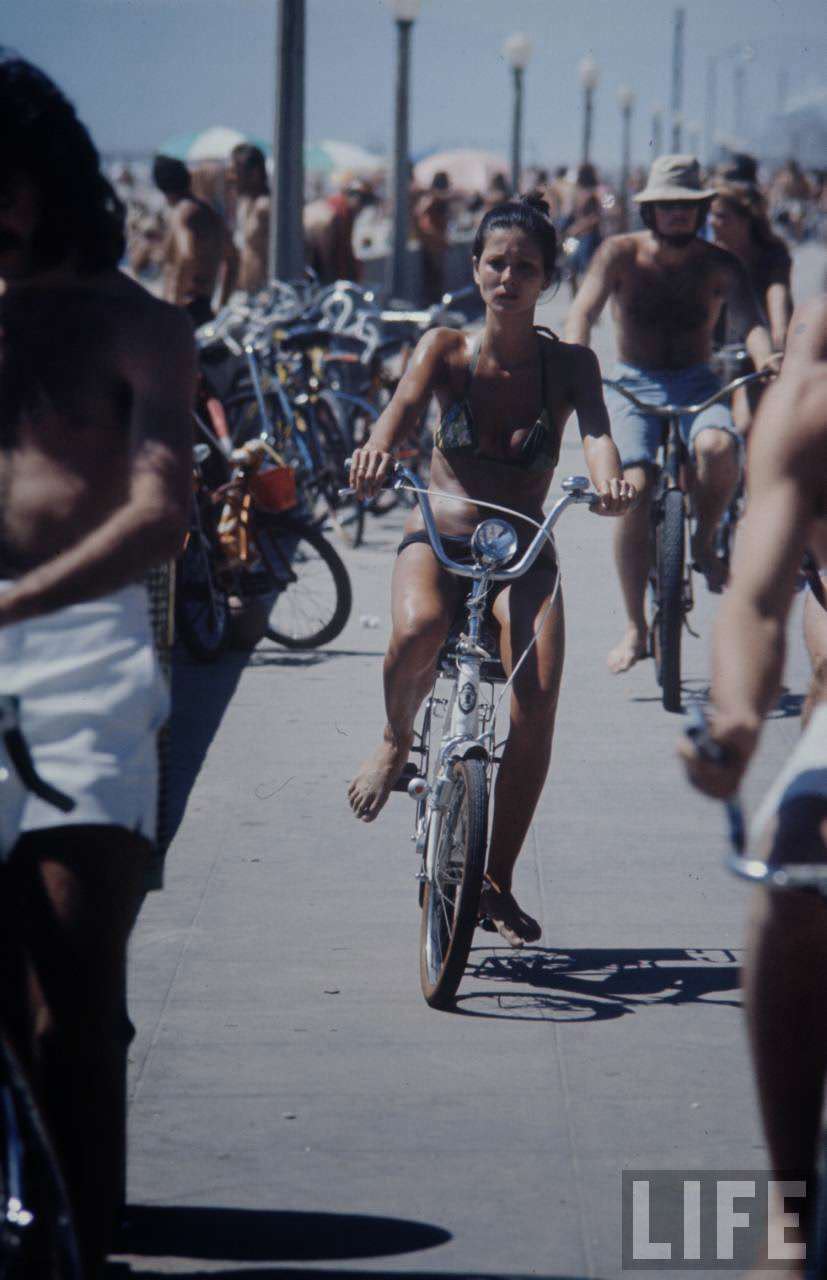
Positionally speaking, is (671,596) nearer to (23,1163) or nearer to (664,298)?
(664,298)

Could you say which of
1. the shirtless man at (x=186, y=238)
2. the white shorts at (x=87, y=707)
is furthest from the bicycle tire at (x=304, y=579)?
the white shorts at (x=87, y=707)

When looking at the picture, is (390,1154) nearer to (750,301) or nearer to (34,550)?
(34,550)

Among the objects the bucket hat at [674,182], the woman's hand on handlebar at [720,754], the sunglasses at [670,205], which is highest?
the woman's hand on handlebar at [720,754]

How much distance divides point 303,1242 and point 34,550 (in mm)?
1476

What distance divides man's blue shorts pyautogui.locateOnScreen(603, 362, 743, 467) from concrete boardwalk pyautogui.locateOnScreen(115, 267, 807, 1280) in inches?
55.1

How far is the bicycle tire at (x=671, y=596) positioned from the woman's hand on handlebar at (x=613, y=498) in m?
3.03

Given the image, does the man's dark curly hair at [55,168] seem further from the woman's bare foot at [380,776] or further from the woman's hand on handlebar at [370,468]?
the woman's bare foot at [380,776]

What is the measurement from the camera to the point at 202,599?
932cm

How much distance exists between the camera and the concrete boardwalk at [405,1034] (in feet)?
12.8

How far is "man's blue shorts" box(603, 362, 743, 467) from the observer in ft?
28.1

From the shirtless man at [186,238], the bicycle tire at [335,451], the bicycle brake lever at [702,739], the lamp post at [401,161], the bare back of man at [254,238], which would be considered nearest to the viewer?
the bicycle brake lever at [702,739]

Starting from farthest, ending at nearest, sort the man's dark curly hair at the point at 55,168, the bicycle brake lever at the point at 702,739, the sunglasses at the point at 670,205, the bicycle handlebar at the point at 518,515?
the sunglasses at the point at 670,205 → the bicycle handlebar at the point at 518,515 → the man's dark curly hair at the point at 55,168 → the bicycle brake lever at the point at 702,739

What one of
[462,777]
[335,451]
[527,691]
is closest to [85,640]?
[462,777]

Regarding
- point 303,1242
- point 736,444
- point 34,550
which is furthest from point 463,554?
point 736,444
